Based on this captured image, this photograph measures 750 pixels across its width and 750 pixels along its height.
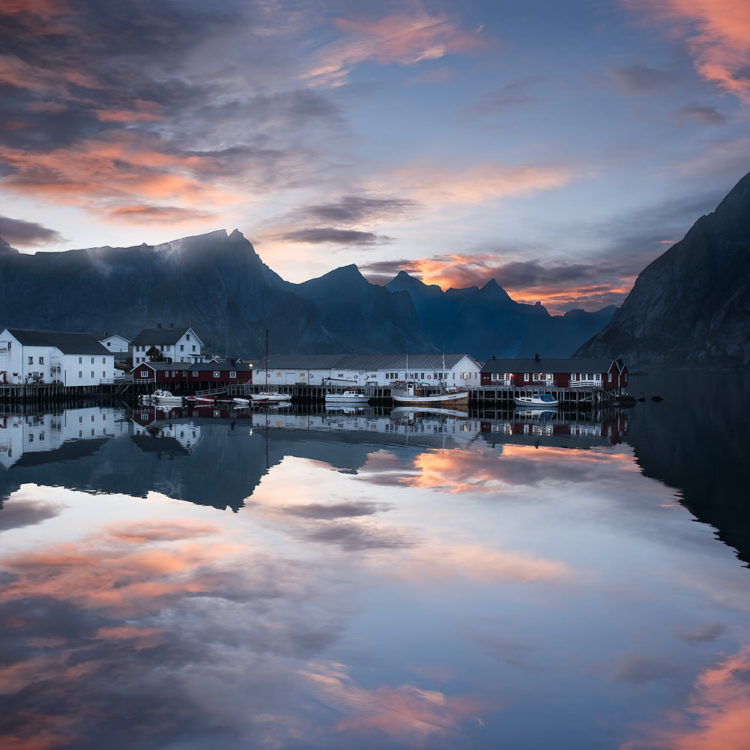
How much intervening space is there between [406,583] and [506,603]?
3134 mm

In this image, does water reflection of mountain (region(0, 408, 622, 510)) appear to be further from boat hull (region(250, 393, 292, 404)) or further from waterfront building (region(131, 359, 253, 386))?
waterfront building (region(131, 359, 253, 386))

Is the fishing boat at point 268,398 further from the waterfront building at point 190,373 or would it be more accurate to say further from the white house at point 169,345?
the white house at point 169,345

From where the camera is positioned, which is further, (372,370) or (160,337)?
(160,337)

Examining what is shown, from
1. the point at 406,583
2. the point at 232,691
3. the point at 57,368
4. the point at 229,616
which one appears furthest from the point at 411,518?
the point at 57,368

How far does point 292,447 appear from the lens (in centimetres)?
5331

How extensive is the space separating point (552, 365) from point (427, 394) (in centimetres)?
2000

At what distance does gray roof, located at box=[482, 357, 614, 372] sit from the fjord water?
63.5m

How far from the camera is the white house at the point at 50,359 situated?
107875 millimetres

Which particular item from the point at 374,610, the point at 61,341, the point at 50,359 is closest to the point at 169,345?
the point at 61,341

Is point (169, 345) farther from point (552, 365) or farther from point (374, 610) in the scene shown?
point (374, 610)

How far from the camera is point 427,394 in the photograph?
104 m

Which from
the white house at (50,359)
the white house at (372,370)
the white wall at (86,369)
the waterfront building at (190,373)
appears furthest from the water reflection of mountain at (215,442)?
the waterfront building at (190,373)

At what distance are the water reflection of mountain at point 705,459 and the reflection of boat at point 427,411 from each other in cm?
2186

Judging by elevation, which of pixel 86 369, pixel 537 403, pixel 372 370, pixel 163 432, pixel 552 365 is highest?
pixel 552 365
